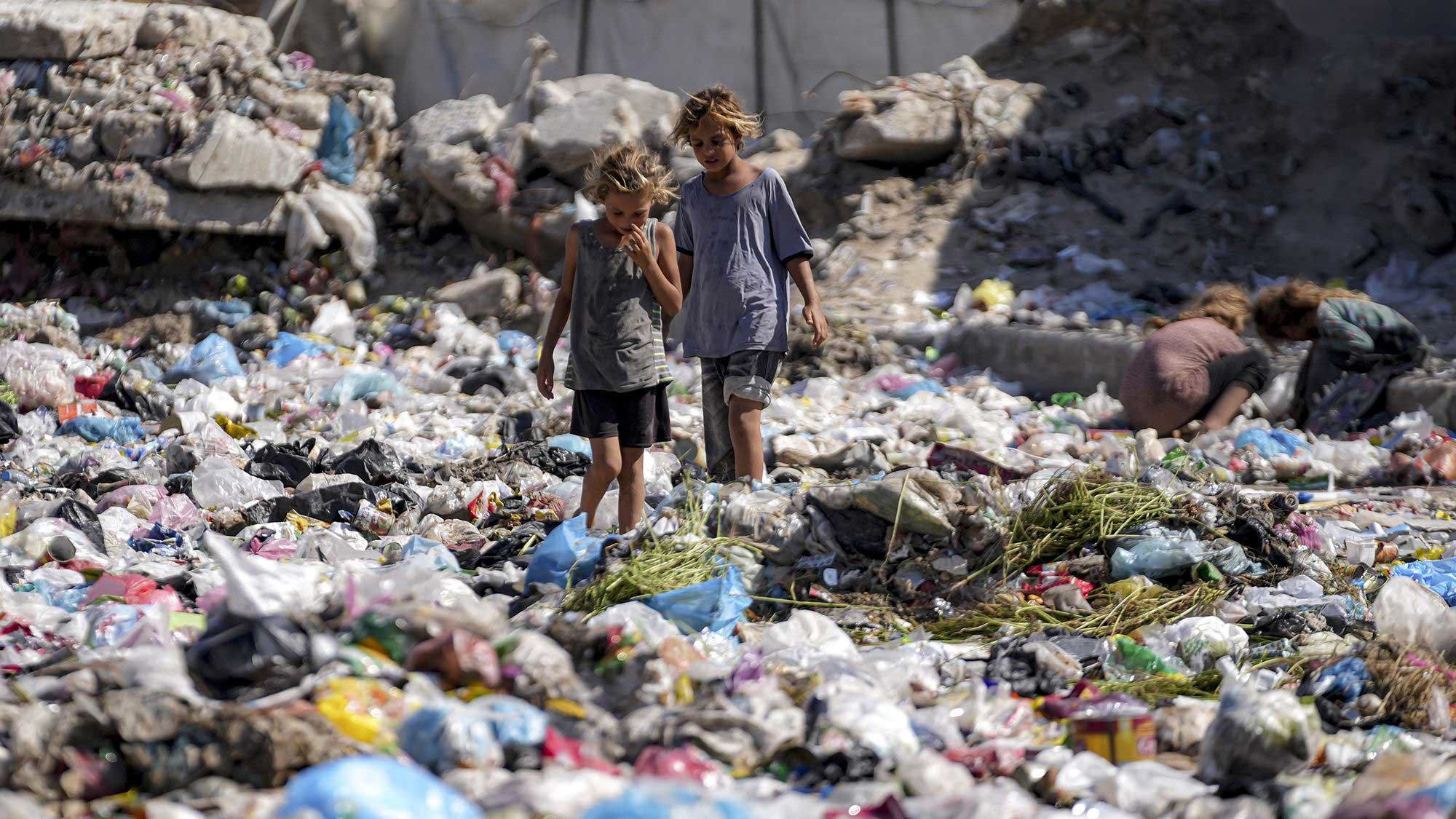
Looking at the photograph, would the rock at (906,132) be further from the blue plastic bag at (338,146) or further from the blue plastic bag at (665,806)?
the blue plastic bag at (665,806)

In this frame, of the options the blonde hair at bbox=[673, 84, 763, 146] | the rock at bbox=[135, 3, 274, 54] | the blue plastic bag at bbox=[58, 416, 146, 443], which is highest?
the blonde hair at bbox=[673, 84, 763, 146]

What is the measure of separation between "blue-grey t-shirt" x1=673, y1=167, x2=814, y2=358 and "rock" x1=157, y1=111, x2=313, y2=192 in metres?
6.55

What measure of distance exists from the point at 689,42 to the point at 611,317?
27.2 ft

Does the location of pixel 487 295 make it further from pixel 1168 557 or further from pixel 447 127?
pixel 1168 557

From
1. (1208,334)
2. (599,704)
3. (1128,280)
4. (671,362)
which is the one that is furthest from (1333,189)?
(599,704)

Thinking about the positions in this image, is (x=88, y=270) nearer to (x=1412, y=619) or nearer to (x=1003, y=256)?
(x=1003, y=256)

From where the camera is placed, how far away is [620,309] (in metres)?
3.56

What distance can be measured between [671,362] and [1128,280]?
3.21 m

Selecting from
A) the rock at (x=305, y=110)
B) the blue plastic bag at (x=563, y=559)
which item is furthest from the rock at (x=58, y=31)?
the blue plastic bag at (x=563, y=559)

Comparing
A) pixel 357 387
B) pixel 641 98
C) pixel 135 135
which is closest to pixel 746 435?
pixel 357 387

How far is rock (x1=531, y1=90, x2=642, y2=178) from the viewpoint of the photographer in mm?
9703

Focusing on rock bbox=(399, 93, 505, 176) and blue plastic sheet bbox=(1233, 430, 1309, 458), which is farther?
rock bbox=(399, 93, 505, 176)

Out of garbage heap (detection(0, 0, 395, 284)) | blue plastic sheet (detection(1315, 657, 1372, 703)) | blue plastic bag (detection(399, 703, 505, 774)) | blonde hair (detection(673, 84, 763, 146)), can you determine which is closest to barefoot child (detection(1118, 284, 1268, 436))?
blonde hair (detection(673, 84, 763, 146))

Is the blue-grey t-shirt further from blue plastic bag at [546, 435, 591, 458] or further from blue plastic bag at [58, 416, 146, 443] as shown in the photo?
blue plastic bag at [58, 416, 146, 443]
